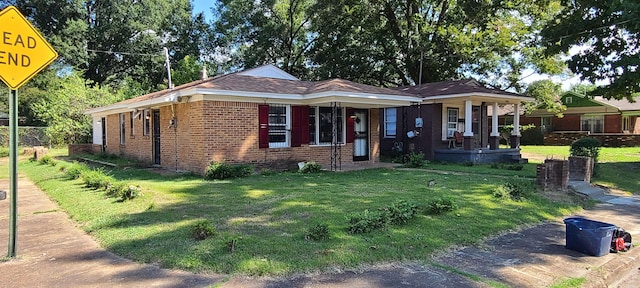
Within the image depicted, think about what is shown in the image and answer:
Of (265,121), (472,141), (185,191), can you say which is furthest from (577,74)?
(185,191)

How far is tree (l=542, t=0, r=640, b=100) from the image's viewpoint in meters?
13.9

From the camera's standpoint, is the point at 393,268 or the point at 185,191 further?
the point at 185,191

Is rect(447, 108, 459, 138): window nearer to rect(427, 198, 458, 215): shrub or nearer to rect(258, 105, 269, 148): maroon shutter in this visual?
rect(258, 105, 269, 148): maroon shutter

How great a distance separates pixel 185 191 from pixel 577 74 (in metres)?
15.4

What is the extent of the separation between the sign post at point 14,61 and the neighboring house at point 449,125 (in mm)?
12943

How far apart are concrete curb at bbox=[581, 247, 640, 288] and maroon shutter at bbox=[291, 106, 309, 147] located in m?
9.04

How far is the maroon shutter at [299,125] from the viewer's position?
12.8 m

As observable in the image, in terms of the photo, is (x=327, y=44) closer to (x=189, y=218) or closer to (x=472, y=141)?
(x=472, y=141)

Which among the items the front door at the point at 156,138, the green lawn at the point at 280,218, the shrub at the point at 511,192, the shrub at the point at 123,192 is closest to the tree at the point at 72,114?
the front door at the point at 156,138

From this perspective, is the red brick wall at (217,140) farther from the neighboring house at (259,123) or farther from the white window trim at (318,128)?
the white window trim at (318,128)

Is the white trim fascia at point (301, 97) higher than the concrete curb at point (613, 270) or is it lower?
higher

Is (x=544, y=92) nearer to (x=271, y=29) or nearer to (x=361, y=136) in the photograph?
(x=361, y=136)

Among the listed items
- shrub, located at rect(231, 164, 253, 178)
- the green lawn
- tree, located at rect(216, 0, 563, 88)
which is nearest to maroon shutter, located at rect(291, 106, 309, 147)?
shrub, located at rect(231, 164, 253, 178)

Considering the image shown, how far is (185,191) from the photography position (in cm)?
860
